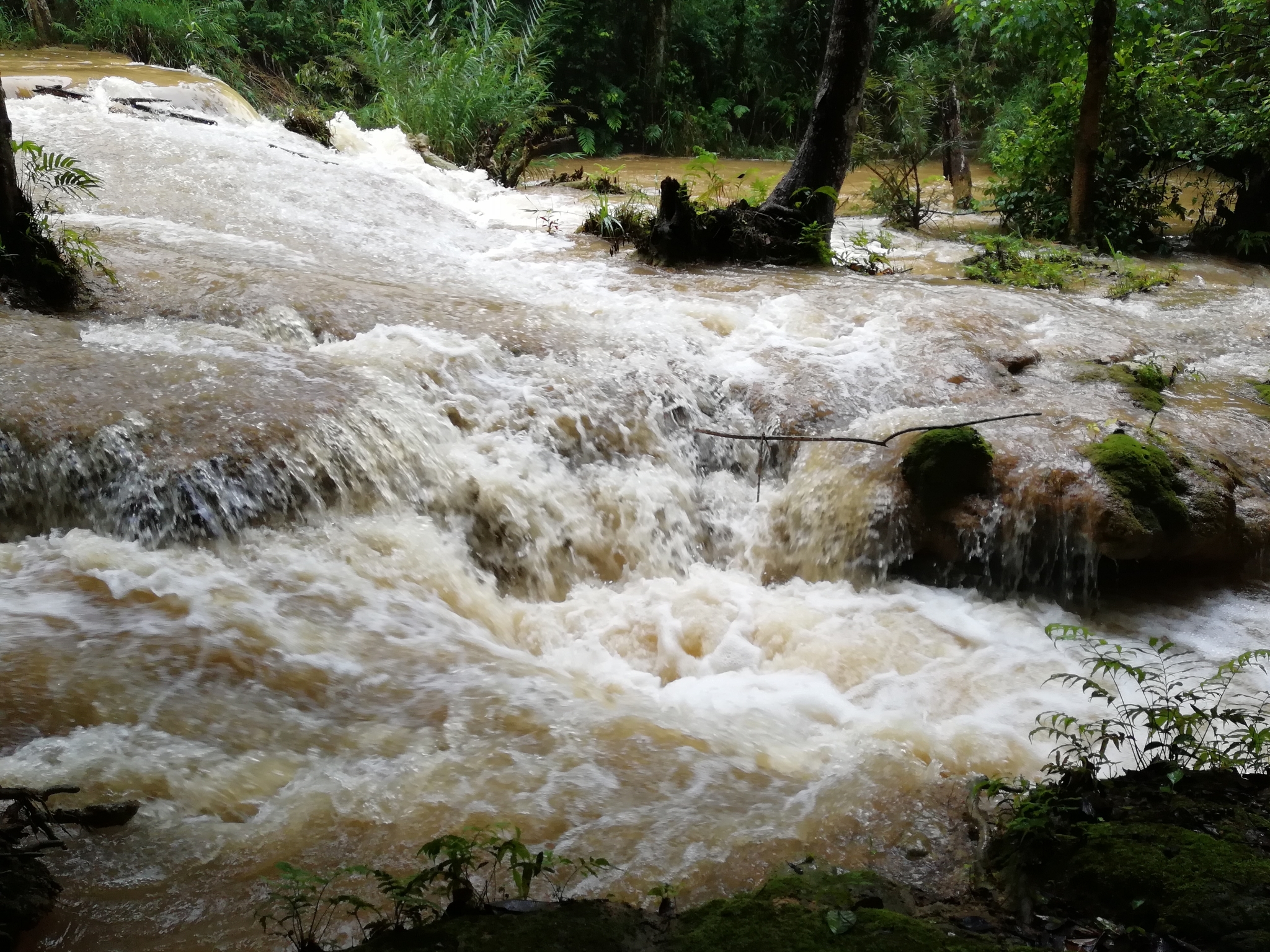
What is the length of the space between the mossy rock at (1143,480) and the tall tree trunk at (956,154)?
860 cm

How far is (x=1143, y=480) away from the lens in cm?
468

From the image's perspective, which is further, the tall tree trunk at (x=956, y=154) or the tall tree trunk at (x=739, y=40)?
the tall tree trunk at (x=739, y=40)

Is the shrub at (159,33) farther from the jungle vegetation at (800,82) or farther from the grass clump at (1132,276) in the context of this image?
the grass clump at (1132,276)

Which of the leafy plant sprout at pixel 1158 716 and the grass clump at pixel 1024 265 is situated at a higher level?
the grass clump at pixel 1024 265

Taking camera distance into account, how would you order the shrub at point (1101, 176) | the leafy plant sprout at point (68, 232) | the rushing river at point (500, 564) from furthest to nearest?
1. the shrub at point (1101, 176)
2. the leafy plant sprout at point (68, 232)
3. the rushing river at point (500, 564)

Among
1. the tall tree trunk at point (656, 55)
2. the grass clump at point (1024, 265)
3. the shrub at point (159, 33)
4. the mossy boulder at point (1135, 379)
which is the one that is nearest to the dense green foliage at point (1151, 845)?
the mossy boulder at point (1135, 379)

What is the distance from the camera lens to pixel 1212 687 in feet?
12.9

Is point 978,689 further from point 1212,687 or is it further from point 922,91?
point 922,91

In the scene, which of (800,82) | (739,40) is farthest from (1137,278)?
(739,40)

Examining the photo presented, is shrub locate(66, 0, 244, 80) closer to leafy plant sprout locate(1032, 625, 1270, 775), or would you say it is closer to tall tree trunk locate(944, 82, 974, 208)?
tall tree trunk locate(944, 82, 974, 208)

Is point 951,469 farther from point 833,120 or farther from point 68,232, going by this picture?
point 68,232

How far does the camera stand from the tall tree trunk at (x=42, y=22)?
50.7 ft

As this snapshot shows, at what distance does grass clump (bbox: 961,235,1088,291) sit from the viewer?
8.31 meters

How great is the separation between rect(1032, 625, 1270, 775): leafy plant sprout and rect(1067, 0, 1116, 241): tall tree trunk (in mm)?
7150
